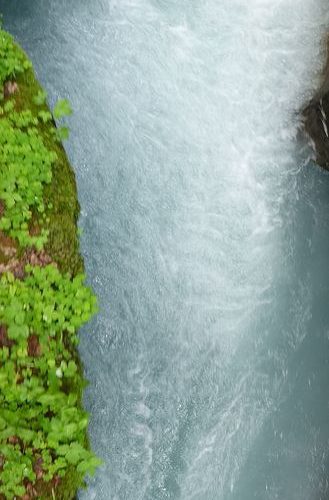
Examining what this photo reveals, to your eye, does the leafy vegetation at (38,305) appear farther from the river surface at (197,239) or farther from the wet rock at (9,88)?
the river surface at (197,239)

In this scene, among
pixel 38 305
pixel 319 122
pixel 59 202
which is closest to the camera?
pixel 38 305

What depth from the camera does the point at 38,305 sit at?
15.5ft

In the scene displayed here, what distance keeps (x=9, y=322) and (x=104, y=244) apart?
108 inches

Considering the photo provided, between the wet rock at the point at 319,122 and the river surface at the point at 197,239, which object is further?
the wet rock at the point at 319,122

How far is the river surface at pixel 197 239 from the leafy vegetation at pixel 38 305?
168 cm

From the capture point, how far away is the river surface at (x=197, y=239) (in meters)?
6.53

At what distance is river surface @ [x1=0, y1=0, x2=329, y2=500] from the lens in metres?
6.53

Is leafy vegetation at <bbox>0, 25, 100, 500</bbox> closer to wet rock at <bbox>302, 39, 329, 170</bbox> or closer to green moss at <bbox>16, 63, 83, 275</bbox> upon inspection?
green moss at <bbox>16, 63, 83, 275</bbox>

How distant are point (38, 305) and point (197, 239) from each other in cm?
346

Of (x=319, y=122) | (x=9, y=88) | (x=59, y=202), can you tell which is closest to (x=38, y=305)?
(x=59, y=202)

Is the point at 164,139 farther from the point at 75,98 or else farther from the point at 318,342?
the point at 318,342

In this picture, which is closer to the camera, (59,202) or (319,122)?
(59,202)

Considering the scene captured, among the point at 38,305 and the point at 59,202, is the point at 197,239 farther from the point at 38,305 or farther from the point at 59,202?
the point at 38,305

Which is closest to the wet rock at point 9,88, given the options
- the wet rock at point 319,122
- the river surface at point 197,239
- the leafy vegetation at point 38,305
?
the leafy vegetation at point 38,305
